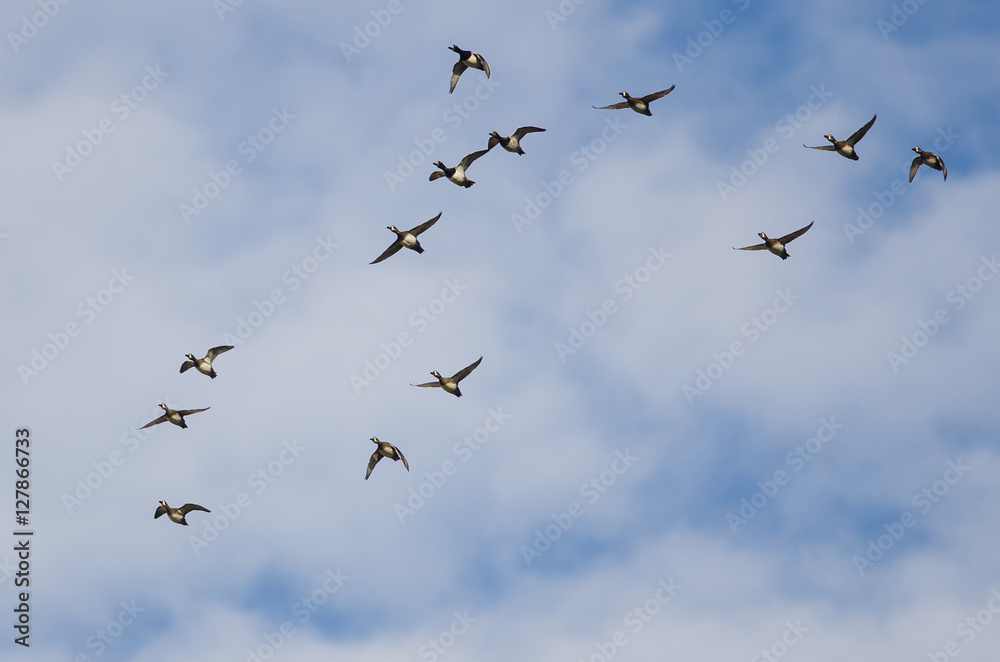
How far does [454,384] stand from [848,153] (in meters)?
27.3

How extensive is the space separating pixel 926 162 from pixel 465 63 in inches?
1082

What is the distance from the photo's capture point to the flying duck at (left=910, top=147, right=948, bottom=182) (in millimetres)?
62094

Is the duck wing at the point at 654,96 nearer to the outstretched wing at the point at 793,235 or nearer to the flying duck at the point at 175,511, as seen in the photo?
the outstretched wing at the point at 793,235

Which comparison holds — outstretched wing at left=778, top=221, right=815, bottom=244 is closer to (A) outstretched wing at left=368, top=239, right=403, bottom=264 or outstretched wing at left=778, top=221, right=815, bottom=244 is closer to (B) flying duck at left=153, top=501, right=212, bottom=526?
(A) outstretched wing at left=368, top=239, right=403, bottom=264

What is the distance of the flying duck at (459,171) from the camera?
62.2 meters

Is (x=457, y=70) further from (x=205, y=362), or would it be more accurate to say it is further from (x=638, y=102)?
(x=205, y=362)

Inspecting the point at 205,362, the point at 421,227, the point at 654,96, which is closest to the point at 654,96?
the point at 654,96

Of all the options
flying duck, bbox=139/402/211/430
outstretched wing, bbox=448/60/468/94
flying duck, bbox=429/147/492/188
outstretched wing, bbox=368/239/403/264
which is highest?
outstretched wing, bbox=448/60/468/94

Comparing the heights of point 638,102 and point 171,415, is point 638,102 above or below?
above

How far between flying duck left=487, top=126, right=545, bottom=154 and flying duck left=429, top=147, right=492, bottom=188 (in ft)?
2.50

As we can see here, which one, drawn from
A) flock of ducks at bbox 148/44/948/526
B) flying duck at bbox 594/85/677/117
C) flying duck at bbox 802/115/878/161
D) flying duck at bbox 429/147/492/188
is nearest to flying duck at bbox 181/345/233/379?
flock of ducks at bbox 148/44/948/526

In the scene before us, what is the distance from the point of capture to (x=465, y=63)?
203 ft

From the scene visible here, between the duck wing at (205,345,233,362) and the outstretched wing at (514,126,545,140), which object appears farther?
the duck wing at (205,345,233,362)

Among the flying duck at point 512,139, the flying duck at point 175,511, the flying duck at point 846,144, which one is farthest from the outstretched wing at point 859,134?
the flying duck at point 175,511
